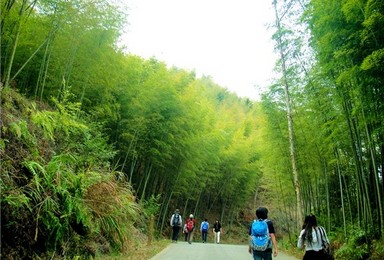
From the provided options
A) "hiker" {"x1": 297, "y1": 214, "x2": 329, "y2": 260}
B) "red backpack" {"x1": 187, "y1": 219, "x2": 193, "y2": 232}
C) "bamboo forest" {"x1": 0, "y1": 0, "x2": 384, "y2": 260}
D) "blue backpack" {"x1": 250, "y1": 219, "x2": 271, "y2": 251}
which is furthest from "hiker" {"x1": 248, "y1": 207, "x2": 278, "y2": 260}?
"red backpack" {"x1": 187, "y1": 219, "x2": 193, "y2": 232}

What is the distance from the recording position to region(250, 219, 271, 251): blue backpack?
14.0 feet

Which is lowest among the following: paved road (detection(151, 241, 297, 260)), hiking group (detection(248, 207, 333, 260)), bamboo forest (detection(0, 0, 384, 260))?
paved road (detection(151, 241, 297, 260))

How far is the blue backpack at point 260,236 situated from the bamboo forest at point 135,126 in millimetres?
2112

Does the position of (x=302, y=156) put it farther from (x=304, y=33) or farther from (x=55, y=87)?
(x=55, y=87)

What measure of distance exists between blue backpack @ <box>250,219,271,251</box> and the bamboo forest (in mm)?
2112

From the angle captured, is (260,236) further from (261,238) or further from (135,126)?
(135,126)

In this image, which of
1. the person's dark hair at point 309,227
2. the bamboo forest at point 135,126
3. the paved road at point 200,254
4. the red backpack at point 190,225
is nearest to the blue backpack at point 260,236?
the person's dark hair at point 309,227

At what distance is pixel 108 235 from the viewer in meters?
5.31

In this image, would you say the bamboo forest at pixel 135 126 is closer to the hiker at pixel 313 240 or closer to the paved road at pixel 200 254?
the paved road at pixel 200 254

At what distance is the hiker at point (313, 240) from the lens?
429 centimetres

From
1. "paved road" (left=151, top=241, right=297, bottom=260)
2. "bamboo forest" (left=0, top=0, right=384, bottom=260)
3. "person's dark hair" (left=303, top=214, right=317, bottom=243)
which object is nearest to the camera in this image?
"bamboo forest" (left=0, top=0, right=384, bottom=260)

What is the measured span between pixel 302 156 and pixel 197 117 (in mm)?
4314

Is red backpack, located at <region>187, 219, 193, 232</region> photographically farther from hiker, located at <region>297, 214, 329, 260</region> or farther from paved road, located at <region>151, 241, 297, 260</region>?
hiker, located at <region>297, 214, 329, 260</region>

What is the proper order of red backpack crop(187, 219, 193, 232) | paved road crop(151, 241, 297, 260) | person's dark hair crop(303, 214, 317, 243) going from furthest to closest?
red backpack crop(187, 219, 193, 232), paved road crop(151, 241, 297, 260), person's dark hair crop(303, 214, 317, 243)
